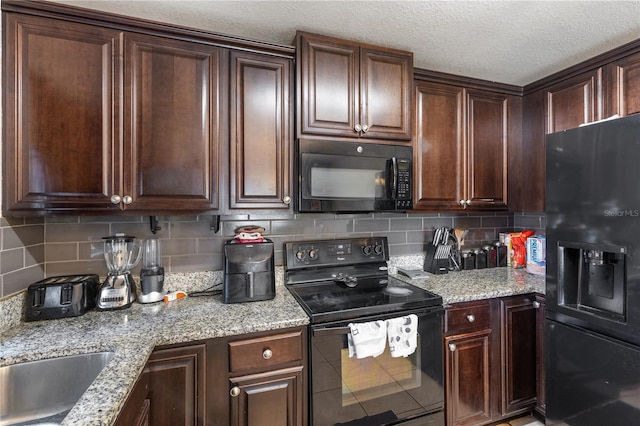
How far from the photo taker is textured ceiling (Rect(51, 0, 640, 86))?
1.40m

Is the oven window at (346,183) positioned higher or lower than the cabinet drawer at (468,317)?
higher

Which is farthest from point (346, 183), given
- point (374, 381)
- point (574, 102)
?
point (574, 102)

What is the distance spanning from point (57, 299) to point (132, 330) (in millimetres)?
457

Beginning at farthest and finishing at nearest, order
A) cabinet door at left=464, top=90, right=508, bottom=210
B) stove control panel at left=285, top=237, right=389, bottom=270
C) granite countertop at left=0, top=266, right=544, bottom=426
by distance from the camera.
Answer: cabinet door at left=464, top=90, right=508, bottom=210, stove control panel at left=285, top=237, right=389, bottom=270, granite countertop at left=0, top=266, right=544, bottom=426

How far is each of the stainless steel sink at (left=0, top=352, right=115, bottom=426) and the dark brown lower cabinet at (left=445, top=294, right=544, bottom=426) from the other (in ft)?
5.47

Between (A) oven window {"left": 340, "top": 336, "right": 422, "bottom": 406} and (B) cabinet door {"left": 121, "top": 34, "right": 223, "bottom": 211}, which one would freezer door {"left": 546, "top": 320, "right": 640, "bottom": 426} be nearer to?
(A) oven window {"left": 340, "top": 336, "right": 422, "bottom": 406}

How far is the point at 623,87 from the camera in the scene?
5.61 feet

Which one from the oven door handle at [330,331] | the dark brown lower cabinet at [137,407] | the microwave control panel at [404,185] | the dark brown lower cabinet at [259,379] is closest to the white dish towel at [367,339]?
the oven door handle at [330,331]

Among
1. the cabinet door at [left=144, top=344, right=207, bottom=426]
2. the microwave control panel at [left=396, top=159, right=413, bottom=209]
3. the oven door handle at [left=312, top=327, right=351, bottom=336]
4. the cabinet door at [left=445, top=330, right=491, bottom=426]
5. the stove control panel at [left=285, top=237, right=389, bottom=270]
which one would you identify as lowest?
the cabinet door at [left=445, top=330, right=491, bottom=426]

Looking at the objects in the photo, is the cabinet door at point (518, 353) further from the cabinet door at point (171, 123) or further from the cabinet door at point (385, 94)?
the cabinet door at point (171, 123)

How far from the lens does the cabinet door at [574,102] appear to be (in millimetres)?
1838

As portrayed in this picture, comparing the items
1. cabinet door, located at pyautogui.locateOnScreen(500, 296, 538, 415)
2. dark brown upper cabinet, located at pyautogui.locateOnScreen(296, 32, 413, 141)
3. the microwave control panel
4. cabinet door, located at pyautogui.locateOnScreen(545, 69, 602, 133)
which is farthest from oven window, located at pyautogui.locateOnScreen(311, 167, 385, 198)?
cabinet door, located at pyautogui.locateOnScreen(545, 69, 602, 133)

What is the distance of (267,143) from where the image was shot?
1.59 metres

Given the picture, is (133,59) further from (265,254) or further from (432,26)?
(432,26)
